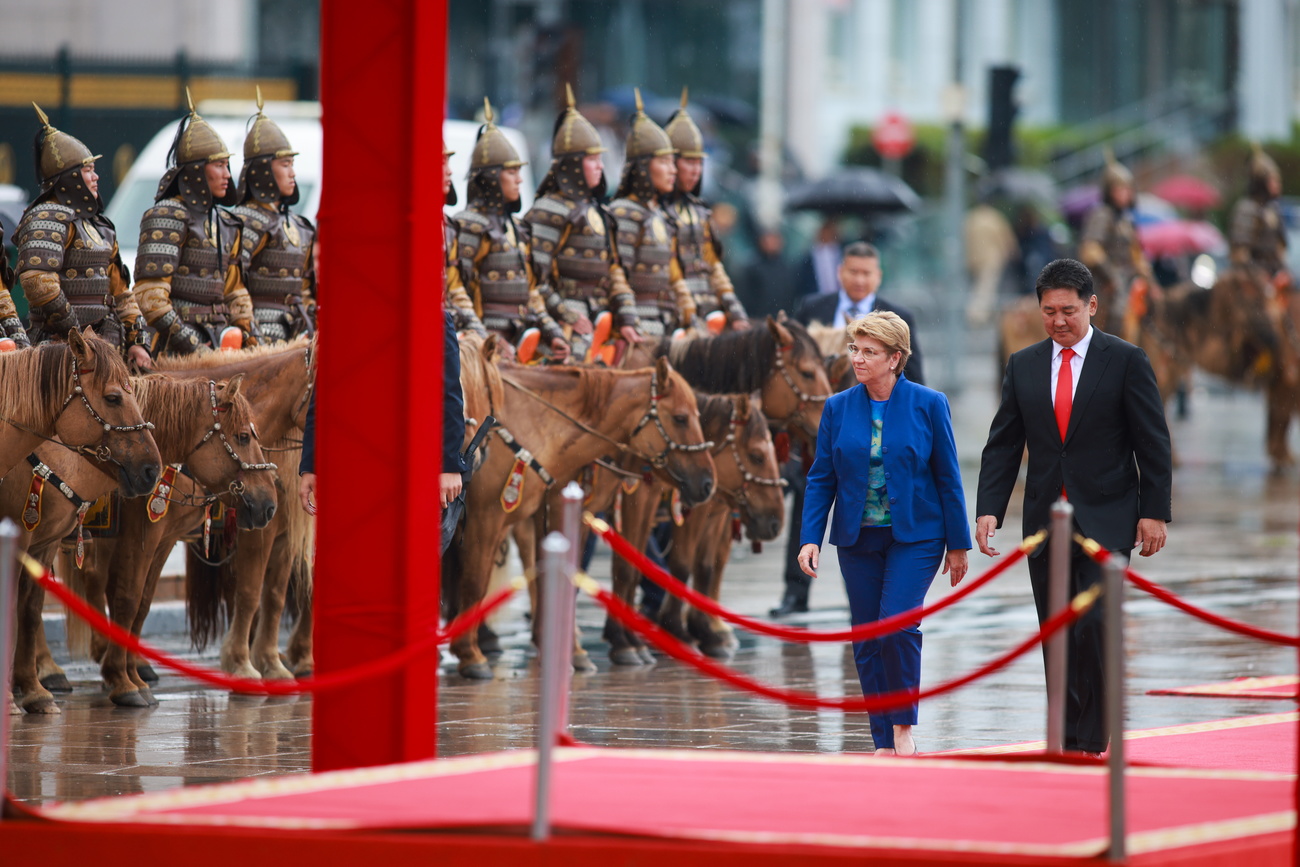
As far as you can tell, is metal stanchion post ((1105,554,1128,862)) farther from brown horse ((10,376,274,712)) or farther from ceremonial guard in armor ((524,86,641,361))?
ceremonial guard in armor ((524,86,641,361))

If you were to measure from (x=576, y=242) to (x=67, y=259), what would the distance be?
396cm

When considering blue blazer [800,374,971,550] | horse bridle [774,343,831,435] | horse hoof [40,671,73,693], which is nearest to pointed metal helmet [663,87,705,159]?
horse bridle [774,343,831,435]

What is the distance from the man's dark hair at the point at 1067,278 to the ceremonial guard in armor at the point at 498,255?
17.5ft

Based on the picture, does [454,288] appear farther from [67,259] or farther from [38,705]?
[38,705]

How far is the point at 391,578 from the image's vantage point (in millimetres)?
7293

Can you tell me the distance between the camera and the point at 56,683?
11.4 meters

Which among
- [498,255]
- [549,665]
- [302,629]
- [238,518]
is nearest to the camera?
[549,665]

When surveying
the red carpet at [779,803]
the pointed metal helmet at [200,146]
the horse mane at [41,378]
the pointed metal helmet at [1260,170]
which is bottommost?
the red carpet at [779,803]

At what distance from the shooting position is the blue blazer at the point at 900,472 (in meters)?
8.88

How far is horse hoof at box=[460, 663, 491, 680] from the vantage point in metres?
12.0

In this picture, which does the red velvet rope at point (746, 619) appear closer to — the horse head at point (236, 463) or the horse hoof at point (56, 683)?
the horse head at point (236, 463)

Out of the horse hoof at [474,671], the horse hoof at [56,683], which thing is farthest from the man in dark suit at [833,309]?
the horse hoof at [56,683]

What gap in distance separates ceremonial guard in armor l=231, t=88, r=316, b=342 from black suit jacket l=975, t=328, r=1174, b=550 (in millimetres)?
5409

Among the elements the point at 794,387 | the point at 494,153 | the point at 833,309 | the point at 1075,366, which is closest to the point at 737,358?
the point at 794,387
